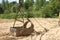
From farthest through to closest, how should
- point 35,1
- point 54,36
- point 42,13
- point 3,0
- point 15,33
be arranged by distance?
point 3,0
point 35,1
point 42,13
point 15,33
point 54,36

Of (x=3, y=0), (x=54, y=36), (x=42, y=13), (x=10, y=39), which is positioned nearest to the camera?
(x=54, y=36)

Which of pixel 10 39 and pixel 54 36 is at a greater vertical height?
pixel 54 36

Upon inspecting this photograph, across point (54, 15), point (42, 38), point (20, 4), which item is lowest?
point (54, 15)

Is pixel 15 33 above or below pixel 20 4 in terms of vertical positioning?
below

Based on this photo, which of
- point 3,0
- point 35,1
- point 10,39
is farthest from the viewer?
point 3,0

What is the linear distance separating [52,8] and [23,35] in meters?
13.8

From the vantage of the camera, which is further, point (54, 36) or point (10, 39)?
point (10, 39)

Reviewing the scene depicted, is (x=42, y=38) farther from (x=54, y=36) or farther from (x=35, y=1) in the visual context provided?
(x=35, y=1)

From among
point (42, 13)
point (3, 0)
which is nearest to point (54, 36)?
point (42, 13)

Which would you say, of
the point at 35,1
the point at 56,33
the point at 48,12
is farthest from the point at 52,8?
the point at 56,33

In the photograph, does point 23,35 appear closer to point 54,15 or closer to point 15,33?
point 15,33

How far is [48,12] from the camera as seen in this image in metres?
22.6

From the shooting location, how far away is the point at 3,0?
37.5 m

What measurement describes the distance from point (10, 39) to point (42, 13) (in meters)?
14.1
